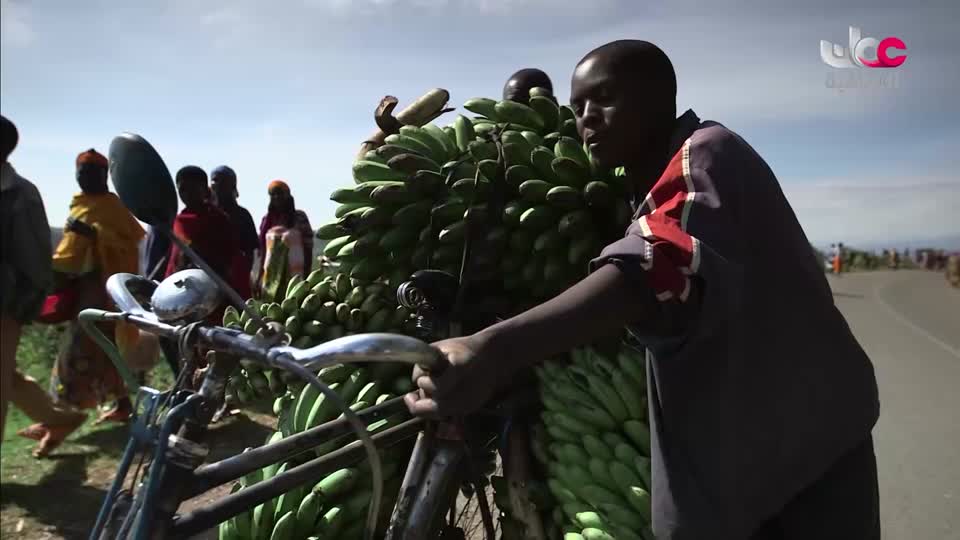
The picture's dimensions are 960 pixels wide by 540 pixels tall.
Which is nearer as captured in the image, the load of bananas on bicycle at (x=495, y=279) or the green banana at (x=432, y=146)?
the load of bananas on bicycle at (x=495, y=279)

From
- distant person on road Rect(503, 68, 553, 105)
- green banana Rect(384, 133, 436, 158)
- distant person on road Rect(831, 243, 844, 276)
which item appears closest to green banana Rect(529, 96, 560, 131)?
green banana Rect(384, 133, 436, 158)

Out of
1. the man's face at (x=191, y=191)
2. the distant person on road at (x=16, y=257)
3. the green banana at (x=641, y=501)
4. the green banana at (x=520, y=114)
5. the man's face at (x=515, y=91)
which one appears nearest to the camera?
the green banana at (x=641, y=501)

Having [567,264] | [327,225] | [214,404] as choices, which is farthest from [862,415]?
[327,225]

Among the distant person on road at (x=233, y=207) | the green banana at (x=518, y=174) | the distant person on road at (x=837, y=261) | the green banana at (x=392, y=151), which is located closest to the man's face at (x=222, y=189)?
the distant person on road at (x=233, y=207)

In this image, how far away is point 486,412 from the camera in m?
1.88

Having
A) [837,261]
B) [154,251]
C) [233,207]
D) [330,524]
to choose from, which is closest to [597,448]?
[330,524]

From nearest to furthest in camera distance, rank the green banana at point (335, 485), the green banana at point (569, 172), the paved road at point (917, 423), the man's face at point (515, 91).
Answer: the green banana at point (335, 485) → the green banana at point (569, 172) → the man's face at point (515, 91) → the paved road at point (917, 423)

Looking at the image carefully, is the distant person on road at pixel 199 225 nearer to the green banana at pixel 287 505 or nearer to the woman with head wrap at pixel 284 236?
the woman with head wrap at pixel 284 236

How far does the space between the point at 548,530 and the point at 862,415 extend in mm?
778

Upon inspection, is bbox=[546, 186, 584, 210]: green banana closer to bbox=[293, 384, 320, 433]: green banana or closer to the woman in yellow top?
bbox=[293, 384, 320, 433]: green banana

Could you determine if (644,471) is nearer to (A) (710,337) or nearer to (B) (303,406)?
(A) (710,337)

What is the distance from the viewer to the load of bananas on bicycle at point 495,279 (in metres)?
1.68

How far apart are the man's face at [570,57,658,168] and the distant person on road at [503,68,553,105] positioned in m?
1.53

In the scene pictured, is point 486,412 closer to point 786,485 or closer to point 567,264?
point 567,264
